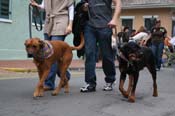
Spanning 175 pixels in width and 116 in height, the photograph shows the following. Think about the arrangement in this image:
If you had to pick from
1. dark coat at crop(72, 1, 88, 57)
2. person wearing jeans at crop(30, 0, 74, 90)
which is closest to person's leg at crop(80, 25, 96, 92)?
dark coat at crop(72, 1, 88, 57)

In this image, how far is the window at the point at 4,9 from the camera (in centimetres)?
1967

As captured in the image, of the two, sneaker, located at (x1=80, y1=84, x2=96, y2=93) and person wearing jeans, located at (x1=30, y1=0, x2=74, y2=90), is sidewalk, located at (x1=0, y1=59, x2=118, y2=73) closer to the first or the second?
person wearing jeans, located at (x1=30, y1=0, x2=74, y2=90)

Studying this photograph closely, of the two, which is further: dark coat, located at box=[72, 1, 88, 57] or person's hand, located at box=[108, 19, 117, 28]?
dark coat, located at box=[72, 1, 88, 57]

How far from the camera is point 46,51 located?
7.34m

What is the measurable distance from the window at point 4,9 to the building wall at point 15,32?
0.30 metres

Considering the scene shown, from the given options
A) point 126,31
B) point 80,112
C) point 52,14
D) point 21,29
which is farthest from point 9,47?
point 80,112

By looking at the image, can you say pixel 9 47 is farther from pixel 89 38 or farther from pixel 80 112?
pixel 80 112

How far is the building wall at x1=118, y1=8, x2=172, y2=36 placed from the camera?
37906 millimetres

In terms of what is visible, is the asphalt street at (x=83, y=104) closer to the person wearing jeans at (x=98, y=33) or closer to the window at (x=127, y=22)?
the person wearing jeans at (x=98, y=33)

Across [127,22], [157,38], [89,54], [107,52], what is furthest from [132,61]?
[127,22]

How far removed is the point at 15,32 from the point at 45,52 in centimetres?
1384

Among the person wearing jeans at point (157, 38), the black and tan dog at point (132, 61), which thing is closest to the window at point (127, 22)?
the person wearing jeans at point (157, 38)

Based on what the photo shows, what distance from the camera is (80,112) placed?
253 inches

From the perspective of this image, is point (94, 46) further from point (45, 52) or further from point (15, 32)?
point (15, 32)
